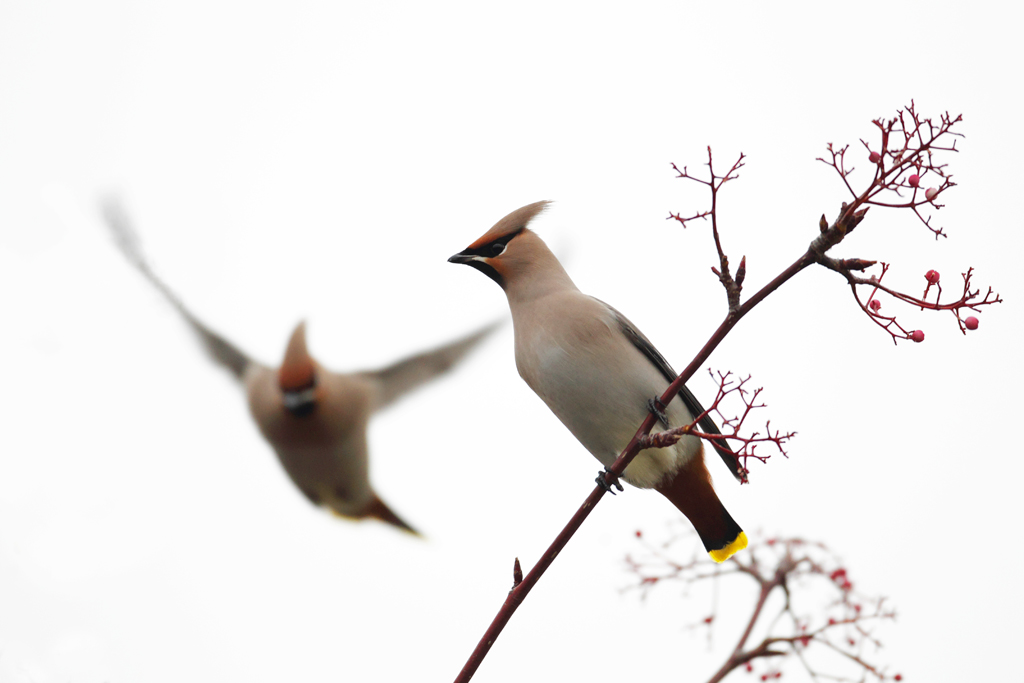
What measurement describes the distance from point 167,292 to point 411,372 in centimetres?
105

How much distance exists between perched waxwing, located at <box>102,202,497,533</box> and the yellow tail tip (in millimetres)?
1597

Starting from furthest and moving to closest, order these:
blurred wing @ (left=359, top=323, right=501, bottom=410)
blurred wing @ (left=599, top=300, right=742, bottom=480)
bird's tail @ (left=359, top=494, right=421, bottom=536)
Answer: bird's tail @ (left=359, top=494, right=421, bottom=536) → blurred wing @ (left=359, top=323, right=501, bottom=410) → blurred wing @ (left=599, top=300, right=742, bottom=480)

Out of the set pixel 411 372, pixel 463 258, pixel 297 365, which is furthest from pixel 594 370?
pixel 411 372

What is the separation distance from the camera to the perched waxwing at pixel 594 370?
8.38 ft

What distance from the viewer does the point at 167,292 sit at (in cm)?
400

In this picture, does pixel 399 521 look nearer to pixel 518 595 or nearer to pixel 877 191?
pixel 518 595

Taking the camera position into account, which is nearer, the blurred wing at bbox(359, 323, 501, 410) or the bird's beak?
the bird's beak

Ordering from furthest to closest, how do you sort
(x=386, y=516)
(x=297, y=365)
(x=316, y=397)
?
(x=386, y=516) < (x=316, y=397) < (x=297, y=365)

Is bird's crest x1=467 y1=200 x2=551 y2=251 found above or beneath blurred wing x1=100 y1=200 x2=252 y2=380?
above

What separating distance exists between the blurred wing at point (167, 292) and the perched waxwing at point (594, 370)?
1.66 meters

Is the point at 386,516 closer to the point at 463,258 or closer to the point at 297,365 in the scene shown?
the point at 297,365

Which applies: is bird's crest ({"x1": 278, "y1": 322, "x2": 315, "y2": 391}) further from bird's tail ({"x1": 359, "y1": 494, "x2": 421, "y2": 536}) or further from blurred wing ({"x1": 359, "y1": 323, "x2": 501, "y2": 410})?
bird's tail ({"x1": 359, "y1": 494, "x2": 421, "y2": 536})

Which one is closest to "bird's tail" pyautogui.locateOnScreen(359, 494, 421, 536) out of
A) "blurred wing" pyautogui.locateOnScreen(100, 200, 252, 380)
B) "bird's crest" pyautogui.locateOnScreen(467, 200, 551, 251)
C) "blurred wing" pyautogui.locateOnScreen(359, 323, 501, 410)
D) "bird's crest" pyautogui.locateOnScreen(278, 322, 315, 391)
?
"blurred wing" pyautogui.locateOnScreen(359, 323, 501, 410)

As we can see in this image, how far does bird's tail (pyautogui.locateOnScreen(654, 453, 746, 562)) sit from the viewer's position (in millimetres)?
2738
